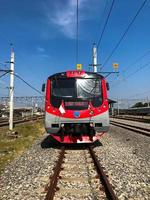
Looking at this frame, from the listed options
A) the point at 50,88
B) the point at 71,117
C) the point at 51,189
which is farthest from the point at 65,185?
the point at 50,88

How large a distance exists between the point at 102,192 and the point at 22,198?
1.56 meters

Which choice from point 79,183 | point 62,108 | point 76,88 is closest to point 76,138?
point 62,108

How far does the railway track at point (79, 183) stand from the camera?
5988 mm

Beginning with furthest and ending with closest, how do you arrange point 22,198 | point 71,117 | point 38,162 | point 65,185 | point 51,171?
point 71,117 < point 38,162 < point 51,171 < point 65,185 < point 22,198

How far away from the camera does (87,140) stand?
43.1 ft

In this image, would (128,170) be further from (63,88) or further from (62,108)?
(63,88)

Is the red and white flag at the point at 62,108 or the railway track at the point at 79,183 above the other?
the red and white flag at the point at 62,108

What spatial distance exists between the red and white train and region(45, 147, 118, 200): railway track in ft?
10.9

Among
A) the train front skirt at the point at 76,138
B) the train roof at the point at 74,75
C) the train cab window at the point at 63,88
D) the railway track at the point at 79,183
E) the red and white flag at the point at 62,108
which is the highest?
the train roof at the point at 74,75

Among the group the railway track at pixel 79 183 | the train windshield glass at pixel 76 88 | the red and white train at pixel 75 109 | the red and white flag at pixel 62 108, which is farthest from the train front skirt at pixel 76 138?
the railway track at pixel 79 183

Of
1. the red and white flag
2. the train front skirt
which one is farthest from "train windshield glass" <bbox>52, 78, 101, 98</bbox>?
the train front skirt

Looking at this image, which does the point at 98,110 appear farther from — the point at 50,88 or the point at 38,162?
the point at 38,162

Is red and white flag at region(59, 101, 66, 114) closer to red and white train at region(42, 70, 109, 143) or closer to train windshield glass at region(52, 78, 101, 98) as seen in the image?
red and white train at region(42, 70, 109, 143)

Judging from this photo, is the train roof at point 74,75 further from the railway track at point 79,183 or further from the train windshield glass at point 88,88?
the railway track at point 79,183
